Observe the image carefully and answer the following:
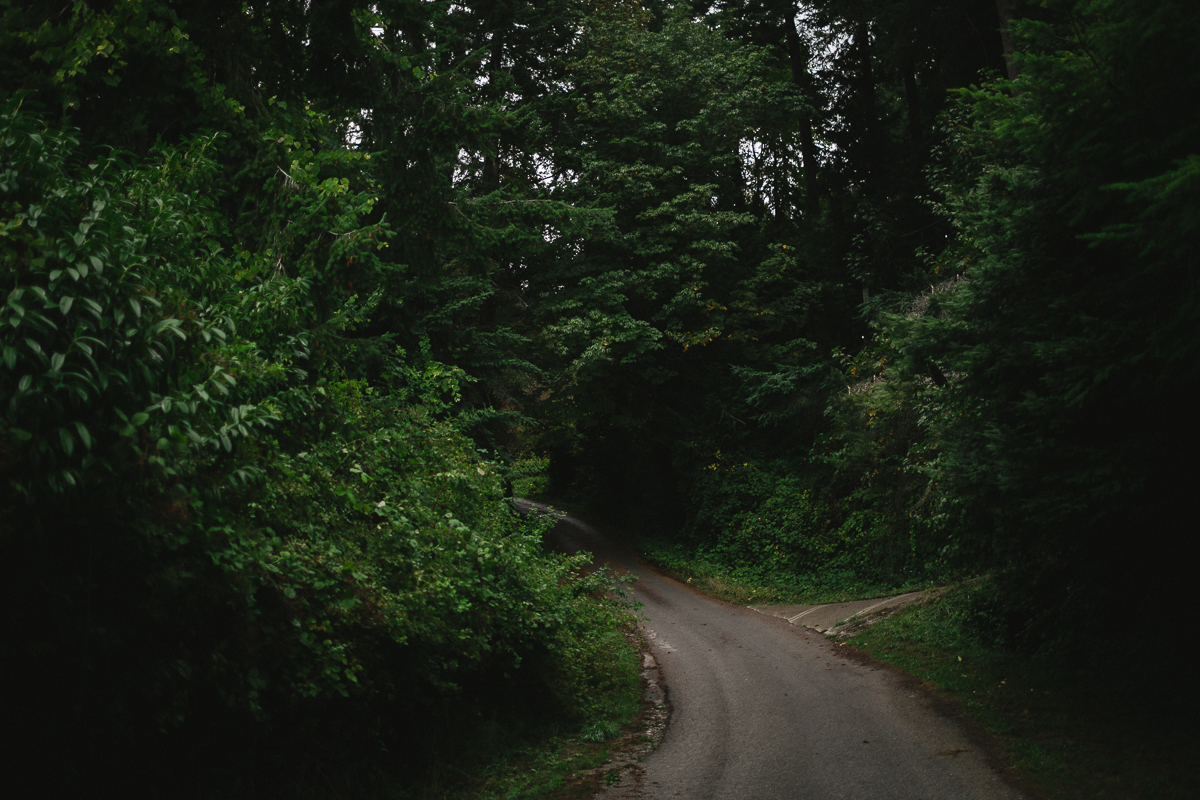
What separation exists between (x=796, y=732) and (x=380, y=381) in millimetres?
9563

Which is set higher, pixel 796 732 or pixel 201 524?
pixel 201 524

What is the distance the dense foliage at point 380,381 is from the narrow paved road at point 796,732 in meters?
1.66

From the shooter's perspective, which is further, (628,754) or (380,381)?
(380,381)

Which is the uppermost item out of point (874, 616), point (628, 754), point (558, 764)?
point (558, 764)

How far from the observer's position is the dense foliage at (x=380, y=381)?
144 inches

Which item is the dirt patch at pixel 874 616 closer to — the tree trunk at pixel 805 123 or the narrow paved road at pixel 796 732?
the narrow paved road at pixel 796 732

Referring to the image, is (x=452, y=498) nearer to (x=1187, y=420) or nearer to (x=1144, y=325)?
(x=1144, y=325)

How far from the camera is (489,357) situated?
695 inches

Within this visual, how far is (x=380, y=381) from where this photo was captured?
47.1ft

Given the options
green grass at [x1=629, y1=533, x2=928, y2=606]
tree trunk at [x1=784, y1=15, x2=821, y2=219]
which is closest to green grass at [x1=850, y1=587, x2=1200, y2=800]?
green grass at [x1=629, y1=533, x2=928, y2=606]

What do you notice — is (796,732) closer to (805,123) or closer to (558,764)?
(558,764)

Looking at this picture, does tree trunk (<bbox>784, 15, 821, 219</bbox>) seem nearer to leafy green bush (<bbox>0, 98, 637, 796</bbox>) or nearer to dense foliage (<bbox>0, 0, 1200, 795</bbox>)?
dense foliage (<bbox>0, 0, 1200, 795</bbox>)

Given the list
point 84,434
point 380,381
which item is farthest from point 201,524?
point 380,381

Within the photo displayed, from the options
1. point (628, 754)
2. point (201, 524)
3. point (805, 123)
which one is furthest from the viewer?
point (805, 123)
